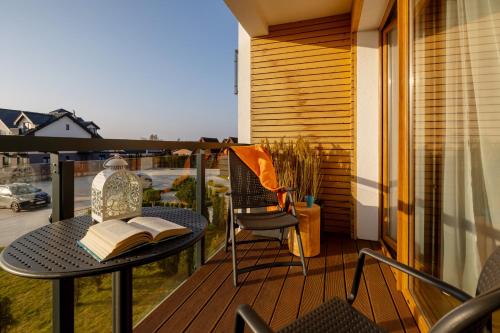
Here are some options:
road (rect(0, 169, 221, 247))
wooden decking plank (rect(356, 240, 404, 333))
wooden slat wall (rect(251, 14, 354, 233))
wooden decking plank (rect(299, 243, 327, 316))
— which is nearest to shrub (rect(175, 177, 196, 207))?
road (rect(0, 169, 221, 247))

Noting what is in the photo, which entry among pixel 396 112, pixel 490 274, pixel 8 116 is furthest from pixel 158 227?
pixel 8 116

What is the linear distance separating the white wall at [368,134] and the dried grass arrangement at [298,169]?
22.3 inches

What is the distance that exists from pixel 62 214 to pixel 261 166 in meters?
1.90

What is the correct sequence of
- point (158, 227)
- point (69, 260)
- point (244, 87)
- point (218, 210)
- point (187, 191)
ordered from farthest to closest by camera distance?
point (244, 87) → point (218, 210) → point (187, 191) → point (158, 227) → point (69, 260)

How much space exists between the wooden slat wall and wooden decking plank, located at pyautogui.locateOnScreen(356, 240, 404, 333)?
114 centimetres

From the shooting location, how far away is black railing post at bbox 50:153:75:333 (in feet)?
3.40

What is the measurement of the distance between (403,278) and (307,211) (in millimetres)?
999

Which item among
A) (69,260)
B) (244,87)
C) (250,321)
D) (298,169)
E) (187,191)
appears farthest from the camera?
(244,87)

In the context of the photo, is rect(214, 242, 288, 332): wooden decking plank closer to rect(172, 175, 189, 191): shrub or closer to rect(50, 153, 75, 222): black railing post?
rect(172, 175, 189, 191): shrub

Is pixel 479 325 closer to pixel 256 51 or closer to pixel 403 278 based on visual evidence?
pixel 403 278

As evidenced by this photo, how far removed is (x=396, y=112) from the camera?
271 cm

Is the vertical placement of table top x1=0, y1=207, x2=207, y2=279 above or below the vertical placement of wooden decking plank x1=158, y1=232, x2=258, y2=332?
above

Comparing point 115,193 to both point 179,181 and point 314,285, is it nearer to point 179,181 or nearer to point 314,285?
point 179,181

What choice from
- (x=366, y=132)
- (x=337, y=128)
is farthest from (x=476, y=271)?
(x=337, y=128)
